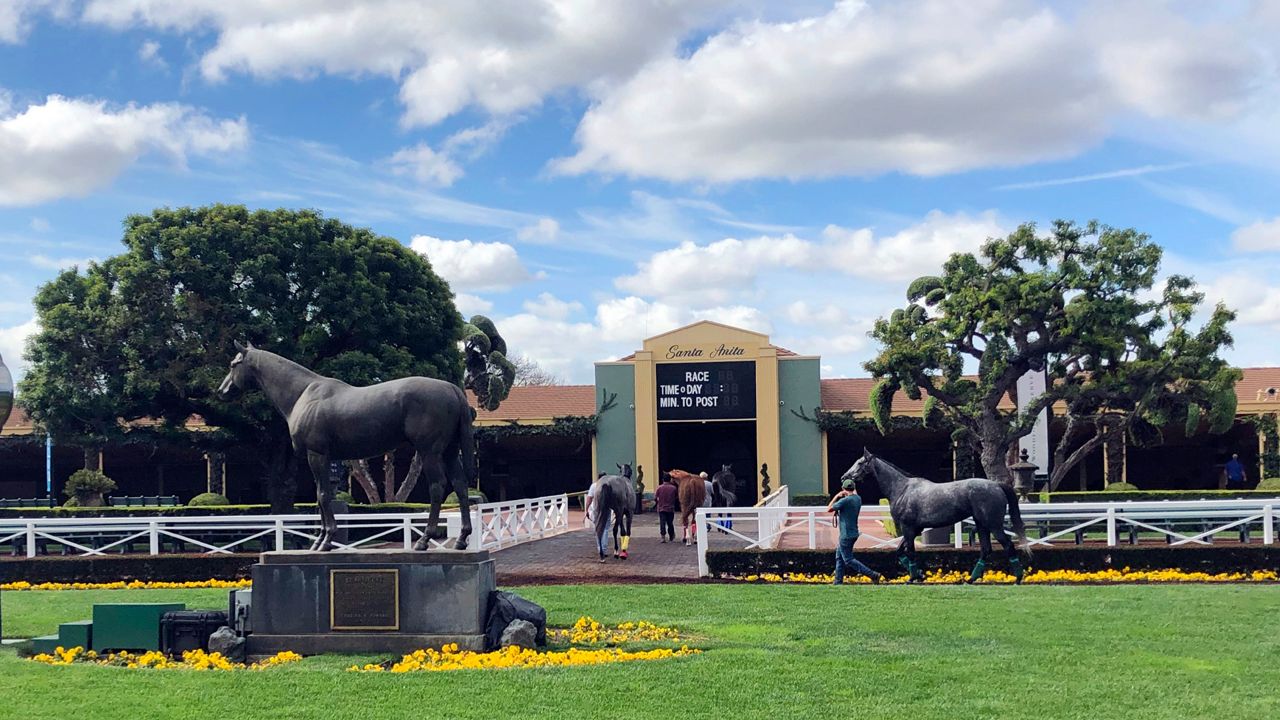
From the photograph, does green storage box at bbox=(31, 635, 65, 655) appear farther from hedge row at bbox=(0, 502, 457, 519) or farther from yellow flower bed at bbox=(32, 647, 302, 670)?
hedge row at bbox=(0, 502, 457, 519)

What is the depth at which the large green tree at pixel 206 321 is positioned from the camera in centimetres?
2477

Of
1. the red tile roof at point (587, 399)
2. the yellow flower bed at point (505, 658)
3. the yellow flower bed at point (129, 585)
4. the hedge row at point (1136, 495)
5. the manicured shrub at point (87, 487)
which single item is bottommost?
the yellow flower bed at point (129, 585)

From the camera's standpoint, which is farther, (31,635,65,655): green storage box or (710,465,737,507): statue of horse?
(710,465,737,507): statue of horse

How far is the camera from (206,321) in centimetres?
2522

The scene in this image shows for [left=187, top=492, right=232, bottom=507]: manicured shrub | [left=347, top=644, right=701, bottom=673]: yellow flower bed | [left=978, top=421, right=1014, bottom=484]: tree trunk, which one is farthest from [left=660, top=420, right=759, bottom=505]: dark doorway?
[left=347, top=644, right=701, bottom=673]: yellow flower bed

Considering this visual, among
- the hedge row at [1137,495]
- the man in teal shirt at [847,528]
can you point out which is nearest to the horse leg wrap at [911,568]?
the man in teal shirt at [847,528]

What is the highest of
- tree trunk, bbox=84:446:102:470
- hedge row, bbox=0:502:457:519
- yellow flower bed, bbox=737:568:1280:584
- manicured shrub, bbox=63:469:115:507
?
tree trunk, bbox=84:446:102:470

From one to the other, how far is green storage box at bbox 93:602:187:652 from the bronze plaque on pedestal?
1542 mm

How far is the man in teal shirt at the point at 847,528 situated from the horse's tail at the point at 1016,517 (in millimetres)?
1771

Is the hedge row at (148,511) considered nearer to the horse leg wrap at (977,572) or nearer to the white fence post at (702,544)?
the white fence post at (702,544)

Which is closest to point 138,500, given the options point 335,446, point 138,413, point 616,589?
point 138,413

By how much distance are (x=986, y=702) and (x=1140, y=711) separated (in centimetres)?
90

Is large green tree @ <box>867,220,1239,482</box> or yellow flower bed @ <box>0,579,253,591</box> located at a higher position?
large green tree @ <box>867,220,1239,482</box>

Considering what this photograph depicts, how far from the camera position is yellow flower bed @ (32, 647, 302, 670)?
9.32 metres
